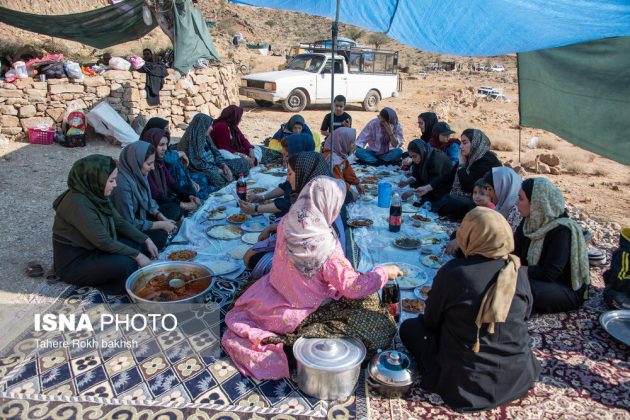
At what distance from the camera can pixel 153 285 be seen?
10.8 feet

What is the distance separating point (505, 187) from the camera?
3938 mm

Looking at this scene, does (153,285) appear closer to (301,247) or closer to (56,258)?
(56,258)

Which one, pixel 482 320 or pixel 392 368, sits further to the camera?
pixel 392 368

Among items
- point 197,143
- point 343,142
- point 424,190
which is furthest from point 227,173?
point 424,190

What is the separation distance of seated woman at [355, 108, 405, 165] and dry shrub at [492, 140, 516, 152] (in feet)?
14.9

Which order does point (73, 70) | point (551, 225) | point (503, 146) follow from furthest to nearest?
point (503, 146)
point (73, 70)
point (551, 225)

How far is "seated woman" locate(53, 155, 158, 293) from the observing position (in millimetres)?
3309

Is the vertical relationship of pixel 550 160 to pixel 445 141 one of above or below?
below

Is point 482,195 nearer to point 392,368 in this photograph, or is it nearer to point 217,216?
point 392,368

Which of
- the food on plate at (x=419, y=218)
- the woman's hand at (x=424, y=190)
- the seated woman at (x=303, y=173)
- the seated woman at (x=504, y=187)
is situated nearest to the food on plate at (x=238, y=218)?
the seated woman at (x=303, y=173)

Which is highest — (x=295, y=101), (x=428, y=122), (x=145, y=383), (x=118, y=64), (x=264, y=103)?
(x=118, y=64)

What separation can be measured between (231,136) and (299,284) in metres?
5.01

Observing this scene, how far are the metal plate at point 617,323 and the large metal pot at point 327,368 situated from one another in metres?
1.93

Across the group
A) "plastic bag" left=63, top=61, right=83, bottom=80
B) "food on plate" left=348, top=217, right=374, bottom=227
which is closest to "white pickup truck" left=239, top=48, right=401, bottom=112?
"plastic bag" left=63, top=61, right=83, bottom=80
